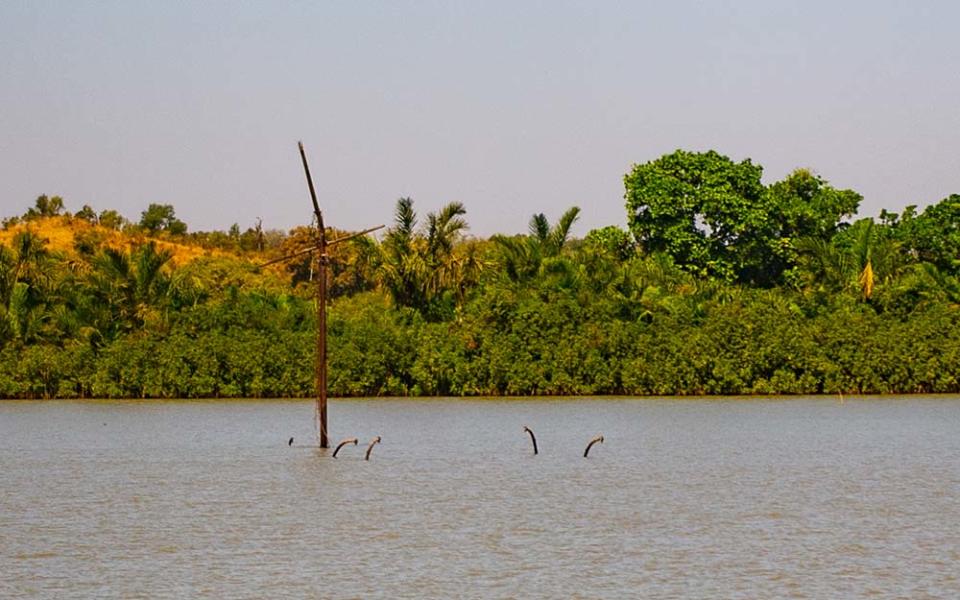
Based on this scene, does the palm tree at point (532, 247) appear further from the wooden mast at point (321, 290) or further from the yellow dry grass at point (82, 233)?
the yellow dry grass at point (82, 233)

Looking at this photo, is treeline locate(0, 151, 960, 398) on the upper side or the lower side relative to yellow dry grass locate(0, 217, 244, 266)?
lower

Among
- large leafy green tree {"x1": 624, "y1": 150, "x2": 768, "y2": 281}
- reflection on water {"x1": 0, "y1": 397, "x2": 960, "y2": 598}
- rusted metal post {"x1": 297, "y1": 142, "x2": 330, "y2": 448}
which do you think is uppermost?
large leafy green tree {"x1": 624, "y1": 150, "x2": 768, "y2": 281}

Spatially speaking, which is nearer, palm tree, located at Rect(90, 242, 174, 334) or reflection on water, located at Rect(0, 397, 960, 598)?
reflection on water, located at Rect(0, 397, 960, 598)

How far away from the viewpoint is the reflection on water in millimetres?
17672

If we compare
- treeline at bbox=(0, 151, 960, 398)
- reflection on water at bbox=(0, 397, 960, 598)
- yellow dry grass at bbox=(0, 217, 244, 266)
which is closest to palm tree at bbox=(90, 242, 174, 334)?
treeline at bbox=(0, 151, 960, 398)

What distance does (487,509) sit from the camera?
2436 centimetres

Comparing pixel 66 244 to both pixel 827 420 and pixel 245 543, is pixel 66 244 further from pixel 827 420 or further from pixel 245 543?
pixel 245 543

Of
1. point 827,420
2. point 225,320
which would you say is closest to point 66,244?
point 225,320

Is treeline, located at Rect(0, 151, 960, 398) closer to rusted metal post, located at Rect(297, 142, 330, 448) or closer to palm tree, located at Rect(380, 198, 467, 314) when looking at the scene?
palm tree, located at Rect(380, 198, 467, 314)

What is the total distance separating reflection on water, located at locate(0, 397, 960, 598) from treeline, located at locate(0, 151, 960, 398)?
35.0ft

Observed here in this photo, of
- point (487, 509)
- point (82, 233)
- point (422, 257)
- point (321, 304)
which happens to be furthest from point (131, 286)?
point (82, 233)

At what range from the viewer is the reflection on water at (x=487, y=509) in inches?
696

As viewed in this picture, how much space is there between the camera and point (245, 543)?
20656mm

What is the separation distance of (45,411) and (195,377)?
23.9 ft
